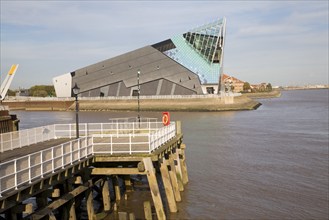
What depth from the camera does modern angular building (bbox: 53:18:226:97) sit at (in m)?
89.1

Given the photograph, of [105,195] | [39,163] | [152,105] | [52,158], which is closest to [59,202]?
[52,158]

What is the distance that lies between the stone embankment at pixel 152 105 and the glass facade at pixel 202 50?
29.6 ft

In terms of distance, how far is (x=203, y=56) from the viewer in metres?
91.2

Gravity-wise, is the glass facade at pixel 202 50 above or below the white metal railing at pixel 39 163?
above

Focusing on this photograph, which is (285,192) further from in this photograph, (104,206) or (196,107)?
(196,107)

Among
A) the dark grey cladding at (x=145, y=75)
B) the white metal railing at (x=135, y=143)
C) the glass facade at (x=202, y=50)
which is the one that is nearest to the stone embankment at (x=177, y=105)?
the dark grey cladding at (x=145, y=75)

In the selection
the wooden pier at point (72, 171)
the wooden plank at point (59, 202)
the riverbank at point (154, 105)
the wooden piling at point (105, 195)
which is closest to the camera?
the wooden pier at point (72, 171)

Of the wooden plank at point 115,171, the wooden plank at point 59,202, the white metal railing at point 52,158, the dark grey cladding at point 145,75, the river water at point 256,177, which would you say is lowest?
the river water at point 256,177

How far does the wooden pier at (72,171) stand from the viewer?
10.7 metres

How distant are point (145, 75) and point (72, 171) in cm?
7809

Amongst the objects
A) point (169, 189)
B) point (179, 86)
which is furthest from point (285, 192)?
point (179, 86)

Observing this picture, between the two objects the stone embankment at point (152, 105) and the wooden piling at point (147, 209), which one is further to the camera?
the stone embankment at point (152, 105)

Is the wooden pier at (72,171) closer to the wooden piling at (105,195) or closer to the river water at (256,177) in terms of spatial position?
the wooden piling at (105,195)

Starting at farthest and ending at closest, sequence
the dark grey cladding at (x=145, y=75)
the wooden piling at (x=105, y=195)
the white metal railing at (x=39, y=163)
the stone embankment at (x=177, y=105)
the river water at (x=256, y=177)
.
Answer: the dark grey cladding at (x=145, y=75) < the stone embankment at (x=177, y=105) < the river water at (x=256, y=177) < the wooden piling at (x=105, y=195) < the white metal railing at (x=39, y=163)
